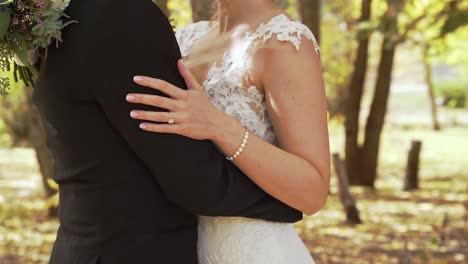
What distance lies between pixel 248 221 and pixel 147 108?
1.84 feet

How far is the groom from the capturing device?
66.8 inches

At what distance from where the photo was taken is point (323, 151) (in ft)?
6.63

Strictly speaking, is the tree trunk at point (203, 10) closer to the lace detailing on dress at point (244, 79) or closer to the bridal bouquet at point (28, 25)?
the lace detailing on dress at point (244, 79)

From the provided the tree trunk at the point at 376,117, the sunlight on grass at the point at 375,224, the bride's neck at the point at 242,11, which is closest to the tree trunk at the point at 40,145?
the sunlight on grass at the point at 375,224

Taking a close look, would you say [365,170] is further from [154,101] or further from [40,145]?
[154,101]

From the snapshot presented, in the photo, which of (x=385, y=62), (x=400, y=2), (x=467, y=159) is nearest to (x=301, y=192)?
(x=400, y=2)

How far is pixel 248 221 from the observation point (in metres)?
2.10

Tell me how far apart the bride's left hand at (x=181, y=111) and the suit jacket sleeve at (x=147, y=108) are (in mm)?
18

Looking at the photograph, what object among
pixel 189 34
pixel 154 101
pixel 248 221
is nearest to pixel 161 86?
pixel 154 101

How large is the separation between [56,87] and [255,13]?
0.84 m

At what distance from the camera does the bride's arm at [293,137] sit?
193 centimetres

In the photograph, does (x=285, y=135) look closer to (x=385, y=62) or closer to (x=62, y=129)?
(x=62, y=129)

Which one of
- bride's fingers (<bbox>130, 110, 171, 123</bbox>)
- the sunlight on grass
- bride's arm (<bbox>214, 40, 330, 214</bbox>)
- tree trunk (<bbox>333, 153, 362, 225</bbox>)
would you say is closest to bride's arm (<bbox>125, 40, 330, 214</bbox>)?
bride's arm (<bbox>214, 40, 330, 214</bbox>)

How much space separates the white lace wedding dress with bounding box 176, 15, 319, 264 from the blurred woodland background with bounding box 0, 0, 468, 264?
77 cm
